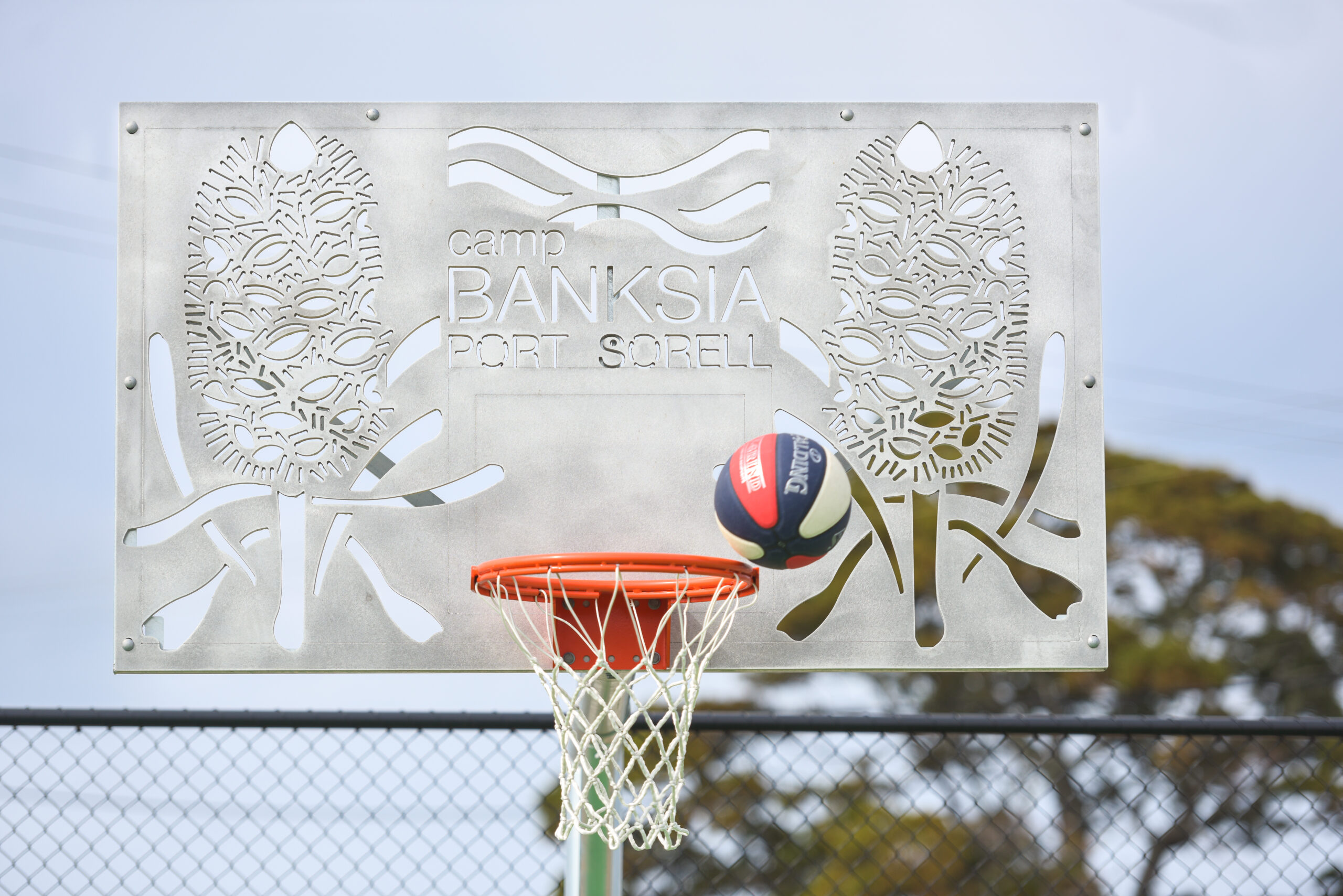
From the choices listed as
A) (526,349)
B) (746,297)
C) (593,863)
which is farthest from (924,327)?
(593,863)

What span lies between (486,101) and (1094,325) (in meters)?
1.74

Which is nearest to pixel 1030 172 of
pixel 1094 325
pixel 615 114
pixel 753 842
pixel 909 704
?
pixel 1094 325

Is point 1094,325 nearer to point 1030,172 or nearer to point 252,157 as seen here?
point 1030,172

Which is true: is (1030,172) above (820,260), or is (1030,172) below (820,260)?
above

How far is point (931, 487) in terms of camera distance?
350cm

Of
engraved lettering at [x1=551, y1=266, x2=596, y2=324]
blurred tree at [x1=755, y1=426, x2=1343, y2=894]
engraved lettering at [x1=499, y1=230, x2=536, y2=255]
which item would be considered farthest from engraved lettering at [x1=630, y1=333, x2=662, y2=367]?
blurred tree at [x1=755, y1=426, x2=1343, y2=894]

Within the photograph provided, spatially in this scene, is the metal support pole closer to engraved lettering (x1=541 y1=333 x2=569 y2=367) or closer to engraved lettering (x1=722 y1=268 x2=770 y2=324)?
engraved lettering (x1=541 y1=333 x2=569 y2=367)

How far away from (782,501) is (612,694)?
803 millimetres

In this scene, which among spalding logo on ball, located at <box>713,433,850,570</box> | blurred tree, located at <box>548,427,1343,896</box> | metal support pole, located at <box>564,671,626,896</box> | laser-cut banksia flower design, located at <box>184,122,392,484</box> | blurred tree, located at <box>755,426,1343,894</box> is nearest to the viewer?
spalding logo on ball, located at <box>713,433,850,570</box>

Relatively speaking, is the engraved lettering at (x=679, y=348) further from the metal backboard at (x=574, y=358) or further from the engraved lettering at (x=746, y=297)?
the engraved lettering at (x=746, y=297)

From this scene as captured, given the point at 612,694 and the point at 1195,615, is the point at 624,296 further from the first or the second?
the point at 1195,615

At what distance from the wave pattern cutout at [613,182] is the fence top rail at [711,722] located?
1.27 meters

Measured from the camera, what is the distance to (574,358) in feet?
11.5

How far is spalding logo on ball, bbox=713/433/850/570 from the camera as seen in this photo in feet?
9.52
